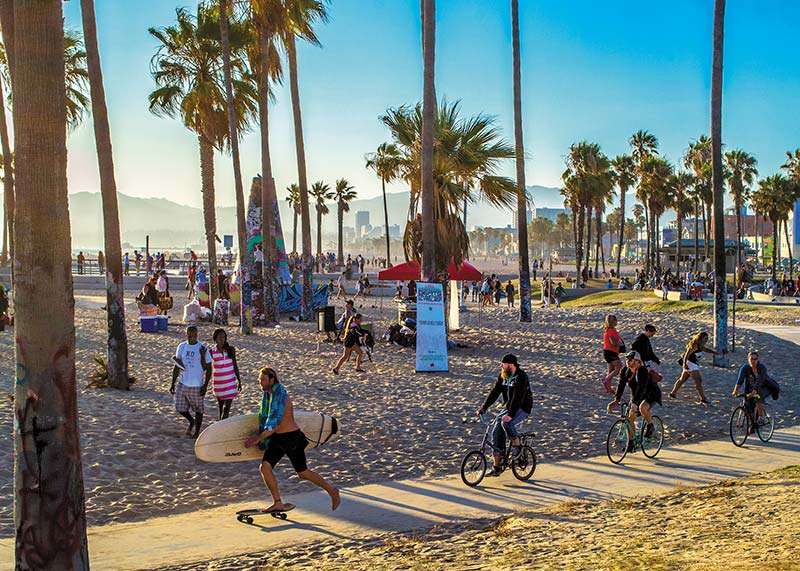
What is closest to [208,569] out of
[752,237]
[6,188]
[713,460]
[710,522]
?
[710,522]

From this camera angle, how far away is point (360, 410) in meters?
14.5

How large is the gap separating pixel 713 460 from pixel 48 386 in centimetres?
891

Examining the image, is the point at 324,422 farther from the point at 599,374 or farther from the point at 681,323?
the point at 681,323

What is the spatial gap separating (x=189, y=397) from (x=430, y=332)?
7899mm

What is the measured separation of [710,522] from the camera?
26.8 feet

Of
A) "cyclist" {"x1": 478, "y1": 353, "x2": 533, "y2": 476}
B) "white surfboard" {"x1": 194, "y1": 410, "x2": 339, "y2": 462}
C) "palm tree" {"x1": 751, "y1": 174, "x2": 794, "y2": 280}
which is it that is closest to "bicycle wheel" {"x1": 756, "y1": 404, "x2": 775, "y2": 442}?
"cyclist" {"x1": 478, "y1": 353, "x2": 533, "y2": 476}

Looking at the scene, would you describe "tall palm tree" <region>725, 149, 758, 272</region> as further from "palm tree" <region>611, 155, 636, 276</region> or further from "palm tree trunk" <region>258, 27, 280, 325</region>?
"palm tree trunk" <region>258, 27, 280, 325</region>

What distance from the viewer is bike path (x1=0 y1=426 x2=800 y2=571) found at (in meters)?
7.82

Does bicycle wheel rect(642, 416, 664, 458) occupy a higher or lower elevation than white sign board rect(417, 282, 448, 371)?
lower

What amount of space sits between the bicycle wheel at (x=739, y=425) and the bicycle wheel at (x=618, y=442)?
89.9 inches

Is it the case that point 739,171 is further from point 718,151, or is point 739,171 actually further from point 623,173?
point 718,151

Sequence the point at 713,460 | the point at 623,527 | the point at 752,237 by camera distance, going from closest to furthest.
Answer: the point at 623,527 → the point at 713,460 → the point at 752,237

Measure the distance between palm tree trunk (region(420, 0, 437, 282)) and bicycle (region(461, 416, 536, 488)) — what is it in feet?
38.4

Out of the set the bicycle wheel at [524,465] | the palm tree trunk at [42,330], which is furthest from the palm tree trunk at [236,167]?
the palm tree trunk at [42,330]
